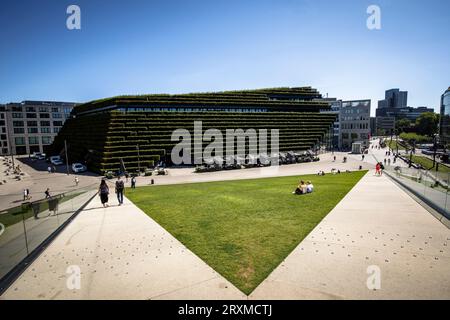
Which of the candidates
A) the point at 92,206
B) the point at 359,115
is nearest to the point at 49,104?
the point at 92,206

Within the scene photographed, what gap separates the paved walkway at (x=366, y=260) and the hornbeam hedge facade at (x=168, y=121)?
35.1 meters

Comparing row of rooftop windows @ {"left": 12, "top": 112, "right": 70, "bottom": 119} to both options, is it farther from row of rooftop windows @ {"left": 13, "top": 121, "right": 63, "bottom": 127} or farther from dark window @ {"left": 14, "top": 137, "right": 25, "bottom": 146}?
dark window @ {"left": 14, "top": 137, "right": 25, "bottom": 146}

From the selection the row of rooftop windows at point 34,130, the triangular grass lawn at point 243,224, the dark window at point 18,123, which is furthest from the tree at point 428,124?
the dark window at point 18,123

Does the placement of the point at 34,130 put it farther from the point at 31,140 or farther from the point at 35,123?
the point at 31,140

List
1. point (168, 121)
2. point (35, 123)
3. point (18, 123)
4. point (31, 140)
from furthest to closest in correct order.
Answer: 1. point (35, 123)
2. point (31, 140)
3. point (18, 123)
4. point (168, 121)

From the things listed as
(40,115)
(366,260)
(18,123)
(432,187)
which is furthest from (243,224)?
(18,123)

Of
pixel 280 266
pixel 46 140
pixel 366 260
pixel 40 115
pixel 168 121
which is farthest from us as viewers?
pixel 46 140

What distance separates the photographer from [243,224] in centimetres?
1153

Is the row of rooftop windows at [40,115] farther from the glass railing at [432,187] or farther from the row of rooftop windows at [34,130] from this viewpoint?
the glass railing at [432,187]

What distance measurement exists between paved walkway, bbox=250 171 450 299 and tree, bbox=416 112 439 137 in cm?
13000

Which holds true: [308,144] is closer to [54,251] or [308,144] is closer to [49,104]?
[54,251]

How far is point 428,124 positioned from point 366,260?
13831cm

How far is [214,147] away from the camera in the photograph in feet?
165
